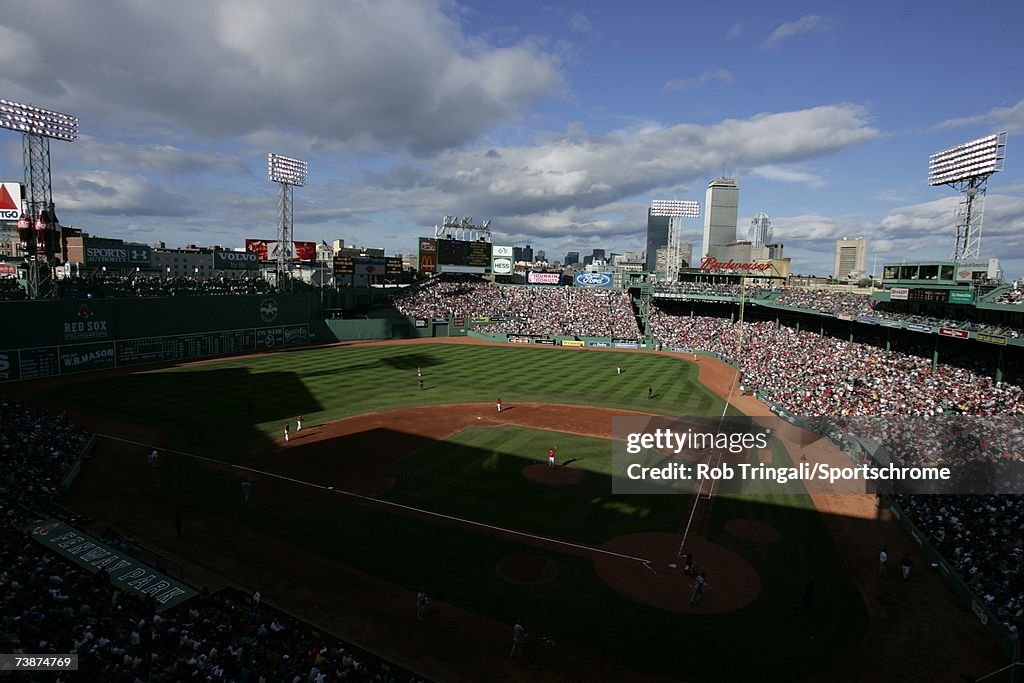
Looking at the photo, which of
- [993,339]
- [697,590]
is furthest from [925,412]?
[697,590]

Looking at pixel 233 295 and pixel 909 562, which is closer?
pixel 909 562

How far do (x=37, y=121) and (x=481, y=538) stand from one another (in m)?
48.3

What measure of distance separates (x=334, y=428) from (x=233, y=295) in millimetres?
33963

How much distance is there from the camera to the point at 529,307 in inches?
3312

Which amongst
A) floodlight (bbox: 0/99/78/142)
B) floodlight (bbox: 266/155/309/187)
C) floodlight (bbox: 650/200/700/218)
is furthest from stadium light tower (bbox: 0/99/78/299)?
floodlight (bbox: 650/200/700/218)

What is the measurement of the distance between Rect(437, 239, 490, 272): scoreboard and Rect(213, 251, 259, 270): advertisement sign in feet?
90.5

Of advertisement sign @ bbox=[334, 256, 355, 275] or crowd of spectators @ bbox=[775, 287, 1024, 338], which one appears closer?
crowd of spectators @ bbox=[775, 287, 1024, 338]

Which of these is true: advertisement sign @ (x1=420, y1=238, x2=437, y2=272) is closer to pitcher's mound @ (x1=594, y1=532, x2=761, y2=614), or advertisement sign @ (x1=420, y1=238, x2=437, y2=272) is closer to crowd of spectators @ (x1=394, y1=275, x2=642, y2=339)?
crowd of spectators @ (x1=394, y1=275, x2=642, y2=339)

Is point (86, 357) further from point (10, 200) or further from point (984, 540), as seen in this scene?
point (984, 540)

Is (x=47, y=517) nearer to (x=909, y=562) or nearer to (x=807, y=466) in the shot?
(x=909, y=562)

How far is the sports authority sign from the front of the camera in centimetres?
4297

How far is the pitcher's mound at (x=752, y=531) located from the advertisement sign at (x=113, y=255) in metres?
62.1

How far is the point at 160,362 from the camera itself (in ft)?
171

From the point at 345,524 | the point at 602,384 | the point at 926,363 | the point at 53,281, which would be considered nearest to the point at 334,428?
the point at 345,524
